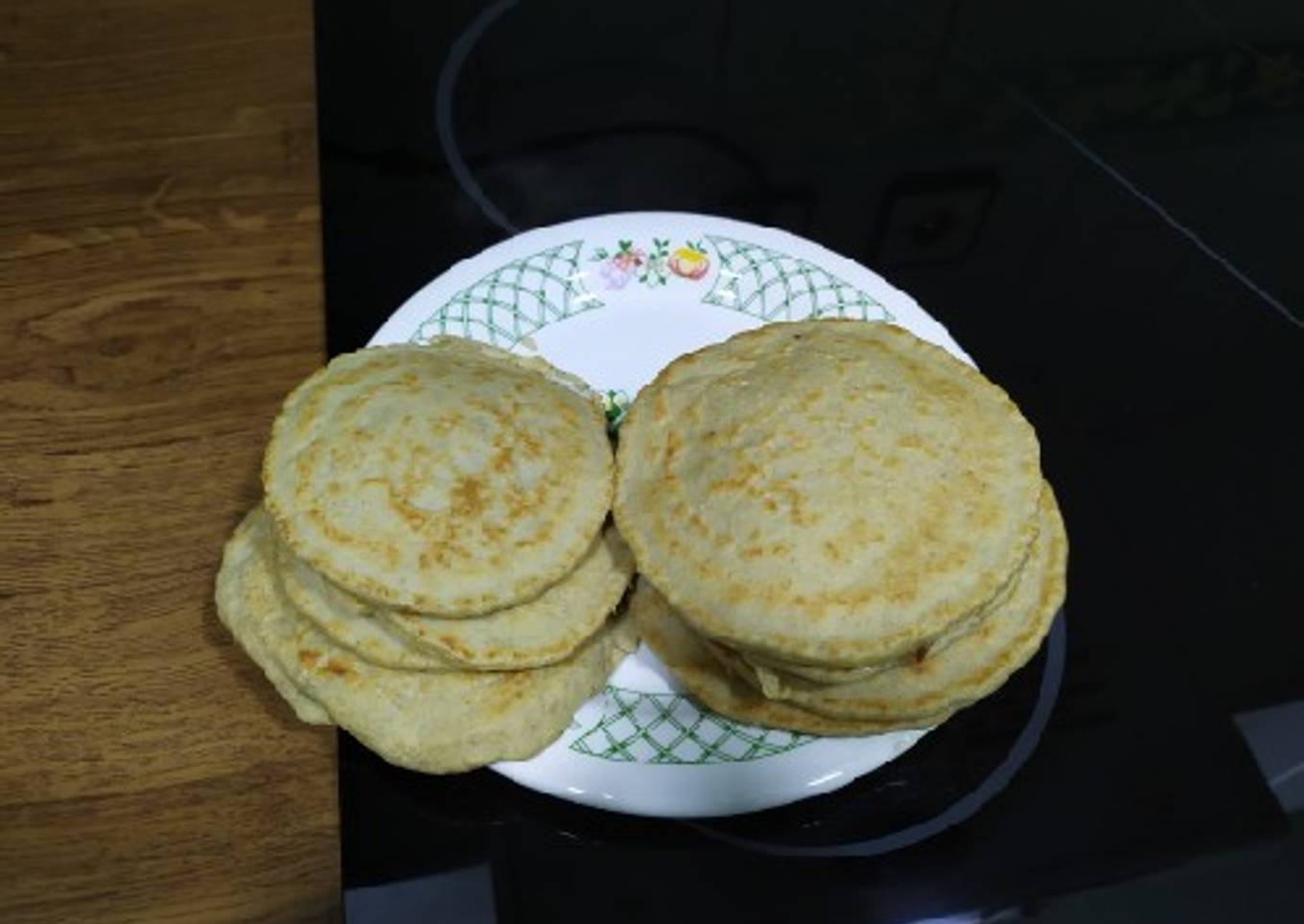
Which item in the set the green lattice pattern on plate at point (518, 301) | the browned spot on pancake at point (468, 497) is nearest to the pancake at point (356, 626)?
the browned spot on pancake at point (468, 497)

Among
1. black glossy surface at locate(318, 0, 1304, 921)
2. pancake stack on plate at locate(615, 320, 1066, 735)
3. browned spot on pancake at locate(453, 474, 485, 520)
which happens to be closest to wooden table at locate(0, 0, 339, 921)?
black glossy surface at locate(318, 0, 1304, 921)

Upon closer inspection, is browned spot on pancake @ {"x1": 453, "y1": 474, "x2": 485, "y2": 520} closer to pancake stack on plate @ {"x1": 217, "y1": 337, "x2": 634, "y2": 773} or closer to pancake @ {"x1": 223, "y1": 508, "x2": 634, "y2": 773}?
pancake stack on plate @ {"x1": 217, "y1": 337, "x2": 634, "y2": 773}

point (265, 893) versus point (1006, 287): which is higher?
point (1006, 287)

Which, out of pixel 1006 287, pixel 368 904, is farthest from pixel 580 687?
pixel 1006 287

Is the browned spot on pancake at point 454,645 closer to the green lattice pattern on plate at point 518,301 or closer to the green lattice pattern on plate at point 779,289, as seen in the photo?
the green lattice pattern on plate at point 518,301

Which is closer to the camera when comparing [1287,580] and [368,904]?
[368,904]

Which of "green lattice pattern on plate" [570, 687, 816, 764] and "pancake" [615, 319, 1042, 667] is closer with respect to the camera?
"pancake" [615, 319, 1042, 667]

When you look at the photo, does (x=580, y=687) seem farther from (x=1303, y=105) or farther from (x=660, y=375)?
(x=1303, y=105)
